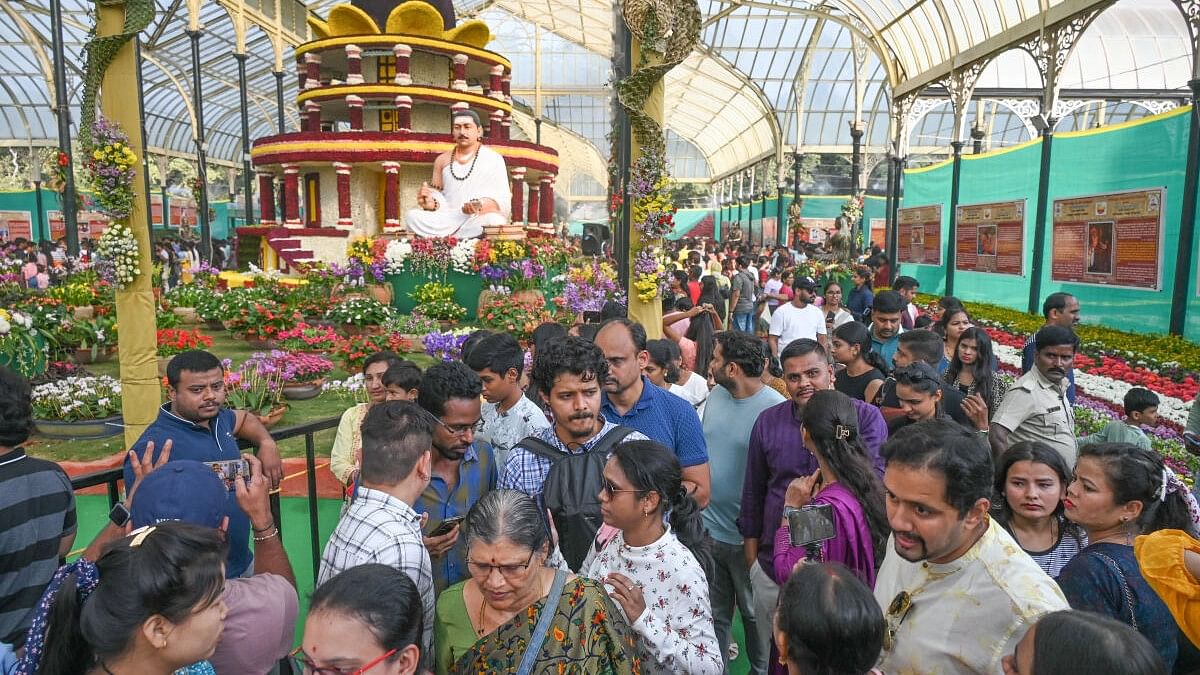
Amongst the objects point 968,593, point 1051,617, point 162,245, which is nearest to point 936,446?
point 968,593

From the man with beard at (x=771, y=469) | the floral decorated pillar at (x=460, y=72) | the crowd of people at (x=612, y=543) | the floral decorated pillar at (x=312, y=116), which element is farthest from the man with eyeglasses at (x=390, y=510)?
the floral decorated pillar at (x=312, y=116)

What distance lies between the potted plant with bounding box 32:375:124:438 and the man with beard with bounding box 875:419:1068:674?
7983mm

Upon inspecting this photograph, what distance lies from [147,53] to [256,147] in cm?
1931

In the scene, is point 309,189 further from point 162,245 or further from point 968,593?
point 968,593

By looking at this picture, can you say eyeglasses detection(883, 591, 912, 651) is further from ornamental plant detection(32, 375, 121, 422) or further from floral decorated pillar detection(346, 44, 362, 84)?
floral decorated pillar detection(346, 44, 362, 84)

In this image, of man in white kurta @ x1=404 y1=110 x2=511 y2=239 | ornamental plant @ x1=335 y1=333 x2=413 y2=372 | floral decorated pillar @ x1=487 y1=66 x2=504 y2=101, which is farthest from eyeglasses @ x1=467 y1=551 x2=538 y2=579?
floral decorated pillar @ x1=487 y1=66 x2=504 y2=101

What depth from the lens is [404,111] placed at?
53.7 ft

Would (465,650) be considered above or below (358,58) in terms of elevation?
below

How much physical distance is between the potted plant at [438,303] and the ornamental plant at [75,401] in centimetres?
507

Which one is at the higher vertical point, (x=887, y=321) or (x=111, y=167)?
(x=111, y=167)

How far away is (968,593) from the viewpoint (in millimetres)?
1928

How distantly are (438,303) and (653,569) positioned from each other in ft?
35.3

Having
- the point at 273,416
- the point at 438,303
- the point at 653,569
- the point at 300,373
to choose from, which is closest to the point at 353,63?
the point at 438,303

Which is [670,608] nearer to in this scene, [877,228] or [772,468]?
[772,468]
